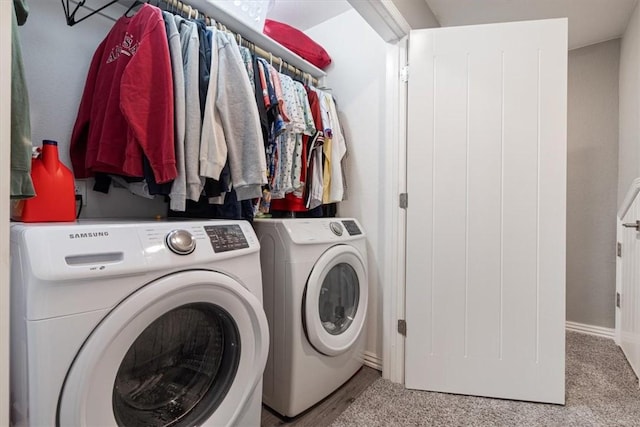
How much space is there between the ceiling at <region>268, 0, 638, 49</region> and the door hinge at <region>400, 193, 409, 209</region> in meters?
1.22

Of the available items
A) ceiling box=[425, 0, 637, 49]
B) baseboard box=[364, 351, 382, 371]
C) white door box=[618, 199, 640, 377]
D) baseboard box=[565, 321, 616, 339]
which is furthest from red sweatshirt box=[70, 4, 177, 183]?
baseboard box=[565, 321, 616, 339]

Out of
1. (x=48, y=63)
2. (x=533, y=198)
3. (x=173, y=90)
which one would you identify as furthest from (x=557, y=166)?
(x=48, y=63)

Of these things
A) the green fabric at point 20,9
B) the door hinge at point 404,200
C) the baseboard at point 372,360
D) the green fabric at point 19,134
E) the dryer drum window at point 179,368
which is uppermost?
the green fabric at point 20,9

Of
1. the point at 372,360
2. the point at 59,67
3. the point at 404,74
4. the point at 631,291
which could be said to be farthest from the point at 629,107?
the point at 59,67

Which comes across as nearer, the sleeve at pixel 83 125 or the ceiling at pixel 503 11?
the sleeve at pixel 83 125

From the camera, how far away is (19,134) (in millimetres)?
700

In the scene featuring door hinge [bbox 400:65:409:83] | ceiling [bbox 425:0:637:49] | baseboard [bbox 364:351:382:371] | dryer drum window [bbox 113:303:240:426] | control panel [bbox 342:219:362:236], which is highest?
ceiling [bbox 425:0:637:49]

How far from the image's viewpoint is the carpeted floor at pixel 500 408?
4.33 feet

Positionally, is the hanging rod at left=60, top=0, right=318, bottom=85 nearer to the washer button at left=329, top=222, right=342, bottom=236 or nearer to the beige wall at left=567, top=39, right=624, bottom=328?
the washer button at left=329, top=222, right=342, bottom=236

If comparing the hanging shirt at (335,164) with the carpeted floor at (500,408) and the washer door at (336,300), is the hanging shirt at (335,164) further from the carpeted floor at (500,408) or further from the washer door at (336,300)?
the carpeted floor at (500,408)

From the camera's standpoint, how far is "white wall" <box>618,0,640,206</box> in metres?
1.81

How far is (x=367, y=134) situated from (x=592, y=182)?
5.88 ft

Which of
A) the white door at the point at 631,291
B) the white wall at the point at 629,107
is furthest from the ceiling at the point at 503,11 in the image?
the white door at the point at 631,291

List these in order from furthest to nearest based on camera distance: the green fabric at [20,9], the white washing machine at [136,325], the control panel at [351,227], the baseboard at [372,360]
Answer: the baseboard at [372,360] → the control panel at [351,227] → the green fabric at [20,9] → the white washing machine at [136,325]
